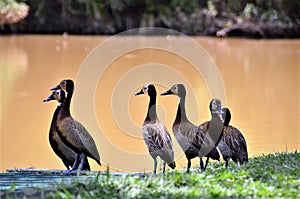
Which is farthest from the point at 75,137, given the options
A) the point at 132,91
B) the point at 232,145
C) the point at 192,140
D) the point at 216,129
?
the point at 132,91

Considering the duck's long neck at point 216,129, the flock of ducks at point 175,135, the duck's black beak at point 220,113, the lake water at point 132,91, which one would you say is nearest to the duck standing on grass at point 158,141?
the flock of ducks at point 175,135

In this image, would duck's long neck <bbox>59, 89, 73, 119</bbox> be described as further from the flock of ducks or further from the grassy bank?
the grassy bank

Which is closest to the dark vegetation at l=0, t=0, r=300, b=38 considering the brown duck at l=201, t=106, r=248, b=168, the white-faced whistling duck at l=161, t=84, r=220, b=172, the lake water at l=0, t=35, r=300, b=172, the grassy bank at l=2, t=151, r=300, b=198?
the lake water at l=0, t=35, r=300, b=172

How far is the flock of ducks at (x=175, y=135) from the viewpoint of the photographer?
5485 mm

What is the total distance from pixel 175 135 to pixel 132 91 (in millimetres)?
9933

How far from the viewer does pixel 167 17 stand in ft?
120

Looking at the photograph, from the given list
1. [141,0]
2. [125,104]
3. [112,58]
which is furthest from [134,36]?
[125,104]

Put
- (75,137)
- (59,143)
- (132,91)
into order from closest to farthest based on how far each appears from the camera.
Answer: (75,137), (59,143), (132,91)

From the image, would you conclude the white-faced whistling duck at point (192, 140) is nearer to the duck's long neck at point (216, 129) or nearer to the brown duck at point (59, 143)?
the duck's long neck at point (216, 129)

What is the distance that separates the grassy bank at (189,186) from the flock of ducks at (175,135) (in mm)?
521

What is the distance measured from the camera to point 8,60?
939 inches

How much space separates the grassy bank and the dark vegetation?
96.6 ft

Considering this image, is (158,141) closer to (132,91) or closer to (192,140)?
(192,140)

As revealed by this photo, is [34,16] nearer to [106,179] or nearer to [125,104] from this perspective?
[125,104]
